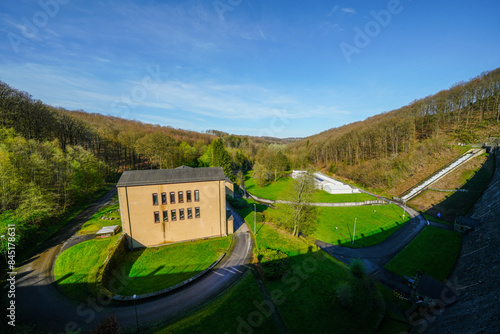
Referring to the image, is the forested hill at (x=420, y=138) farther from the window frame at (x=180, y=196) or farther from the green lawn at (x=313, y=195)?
the window frame at (x=180, y=196)

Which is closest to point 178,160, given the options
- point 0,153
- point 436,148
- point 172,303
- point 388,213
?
point 0,153

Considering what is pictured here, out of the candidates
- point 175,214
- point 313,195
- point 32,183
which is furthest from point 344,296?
point 313,195

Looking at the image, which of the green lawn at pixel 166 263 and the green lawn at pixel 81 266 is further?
the green lawn at pixel 166 263

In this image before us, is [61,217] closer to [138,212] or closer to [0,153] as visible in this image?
[0,153]

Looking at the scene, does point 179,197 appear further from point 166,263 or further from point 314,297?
point 314,297

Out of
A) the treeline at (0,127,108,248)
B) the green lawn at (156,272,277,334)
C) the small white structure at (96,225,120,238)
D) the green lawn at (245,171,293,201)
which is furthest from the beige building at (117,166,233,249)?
the green lawn at (245,171,293,201)

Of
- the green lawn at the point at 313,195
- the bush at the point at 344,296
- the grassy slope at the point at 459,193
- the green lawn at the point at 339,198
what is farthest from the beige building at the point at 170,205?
the grassy slope at the point at 459,193
